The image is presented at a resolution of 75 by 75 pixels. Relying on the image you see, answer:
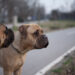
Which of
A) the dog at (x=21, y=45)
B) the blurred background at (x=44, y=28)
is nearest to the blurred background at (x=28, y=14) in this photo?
the blurred background at (x=44, y=28)

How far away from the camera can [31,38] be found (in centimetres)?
364

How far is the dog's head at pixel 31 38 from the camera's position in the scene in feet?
12.0

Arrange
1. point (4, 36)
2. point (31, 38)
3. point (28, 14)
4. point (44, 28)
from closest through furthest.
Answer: point (4, 36) → point (31, 38) → point (44, 28) → point (28, 14)

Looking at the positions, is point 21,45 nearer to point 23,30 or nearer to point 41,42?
point 23,30

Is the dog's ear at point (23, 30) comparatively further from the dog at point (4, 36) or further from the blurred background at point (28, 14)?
the blurred background at point (28, 14)

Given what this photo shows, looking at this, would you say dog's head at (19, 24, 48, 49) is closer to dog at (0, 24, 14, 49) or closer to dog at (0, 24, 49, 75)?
dog at (0, 24, 49, 75)

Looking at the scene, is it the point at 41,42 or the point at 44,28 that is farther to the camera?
the point at 44,28

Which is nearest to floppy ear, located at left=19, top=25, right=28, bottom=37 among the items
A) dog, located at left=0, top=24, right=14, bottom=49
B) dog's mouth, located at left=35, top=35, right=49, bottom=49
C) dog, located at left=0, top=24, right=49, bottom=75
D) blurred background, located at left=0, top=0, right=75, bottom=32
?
dog, located at left=0, top=24, right=49, bottom=75

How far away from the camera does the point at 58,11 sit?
6438cm

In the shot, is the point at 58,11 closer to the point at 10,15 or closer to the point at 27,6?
the point at 27,6

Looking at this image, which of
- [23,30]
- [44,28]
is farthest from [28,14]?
[23,30]

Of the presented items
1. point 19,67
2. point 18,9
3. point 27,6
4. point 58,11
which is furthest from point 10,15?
point 19,67

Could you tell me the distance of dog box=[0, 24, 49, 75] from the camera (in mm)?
3662

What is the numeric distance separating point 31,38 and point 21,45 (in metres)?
0.25
